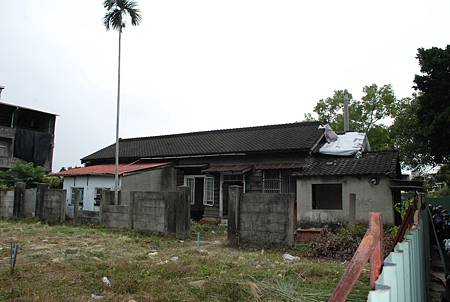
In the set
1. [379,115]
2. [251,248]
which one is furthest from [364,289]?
[379,115]

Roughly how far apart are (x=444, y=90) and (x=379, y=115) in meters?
14.3

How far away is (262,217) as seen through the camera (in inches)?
421

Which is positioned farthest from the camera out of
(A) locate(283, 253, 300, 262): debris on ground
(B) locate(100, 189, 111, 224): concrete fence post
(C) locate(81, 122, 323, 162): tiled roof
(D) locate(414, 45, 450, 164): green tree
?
(C) locate(81, 122, 323, 162): tiled roof

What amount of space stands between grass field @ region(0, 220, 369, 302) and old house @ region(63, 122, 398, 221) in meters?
7.12

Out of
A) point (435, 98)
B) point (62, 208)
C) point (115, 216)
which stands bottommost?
point (115, 216)

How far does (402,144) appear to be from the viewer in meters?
23.7

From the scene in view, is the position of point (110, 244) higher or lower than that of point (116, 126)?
lower

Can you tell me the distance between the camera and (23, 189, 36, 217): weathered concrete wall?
18047 millimetres

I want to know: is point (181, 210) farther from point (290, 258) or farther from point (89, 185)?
Answer: point (89, 185)

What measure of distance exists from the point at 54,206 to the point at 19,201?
9.20ft

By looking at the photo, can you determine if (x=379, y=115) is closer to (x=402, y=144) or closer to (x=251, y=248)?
(x=402, y=144)

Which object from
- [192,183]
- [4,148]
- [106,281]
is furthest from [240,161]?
[4,148]

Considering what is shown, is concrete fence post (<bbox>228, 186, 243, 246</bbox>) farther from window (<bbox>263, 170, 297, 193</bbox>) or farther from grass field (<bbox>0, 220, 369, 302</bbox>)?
window (<bbox>263, 170, 297, 193</bbox>)

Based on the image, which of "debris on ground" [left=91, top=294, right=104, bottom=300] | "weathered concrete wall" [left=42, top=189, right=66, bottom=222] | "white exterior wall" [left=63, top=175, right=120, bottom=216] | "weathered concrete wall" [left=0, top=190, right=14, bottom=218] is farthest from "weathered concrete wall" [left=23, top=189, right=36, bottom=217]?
"debris on ground" [left=91, top=294, right=104, bottom=300]
